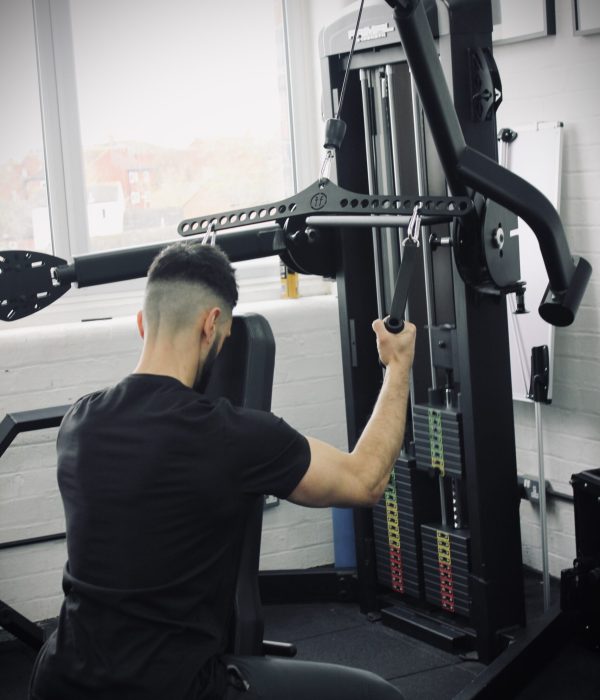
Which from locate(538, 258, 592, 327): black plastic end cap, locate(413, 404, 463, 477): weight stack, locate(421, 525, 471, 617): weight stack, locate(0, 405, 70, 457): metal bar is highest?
locate(538, 258, 592, 327): black plastic end cap

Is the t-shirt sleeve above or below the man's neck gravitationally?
below

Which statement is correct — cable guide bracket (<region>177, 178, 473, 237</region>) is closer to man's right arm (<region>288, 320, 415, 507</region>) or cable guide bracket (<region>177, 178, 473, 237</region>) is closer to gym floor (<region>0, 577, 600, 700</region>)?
man's right arm (<region>288, 320, 415, 507</region>)

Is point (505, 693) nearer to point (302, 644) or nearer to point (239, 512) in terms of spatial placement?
point (302, 644)

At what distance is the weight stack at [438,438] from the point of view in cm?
282

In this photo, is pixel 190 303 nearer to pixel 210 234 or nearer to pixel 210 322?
pixel 210 322

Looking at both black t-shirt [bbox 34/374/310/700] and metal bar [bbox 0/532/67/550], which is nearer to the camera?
black t-shirt [bbox 34/374/310/700]

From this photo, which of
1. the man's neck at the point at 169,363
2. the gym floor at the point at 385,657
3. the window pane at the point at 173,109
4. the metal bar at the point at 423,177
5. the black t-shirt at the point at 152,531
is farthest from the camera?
the window pane at the point at 173,109

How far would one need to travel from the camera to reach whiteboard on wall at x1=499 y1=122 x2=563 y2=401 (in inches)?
123

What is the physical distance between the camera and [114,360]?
342 centimetres

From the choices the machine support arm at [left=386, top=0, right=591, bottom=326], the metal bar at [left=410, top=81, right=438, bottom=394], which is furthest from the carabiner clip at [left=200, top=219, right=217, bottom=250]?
the metal bar at [left=410, top=81, right=438, bottom=394]

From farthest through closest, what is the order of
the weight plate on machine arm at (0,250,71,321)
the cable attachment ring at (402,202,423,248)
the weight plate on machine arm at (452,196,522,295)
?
1. the weight plate on machine arm at (452,196,522,295)
2. the weight plate on machine arm at (0,250,71,321)
3. the cable attachment ring at (402,202,423,248)

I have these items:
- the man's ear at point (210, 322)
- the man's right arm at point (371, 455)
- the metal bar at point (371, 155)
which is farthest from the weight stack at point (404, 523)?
the man's ear at point (210, 322)

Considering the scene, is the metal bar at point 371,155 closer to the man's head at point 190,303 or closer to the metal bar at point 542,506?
the metal bar at point 542,506

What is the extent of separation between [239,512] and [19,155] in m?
2.37
